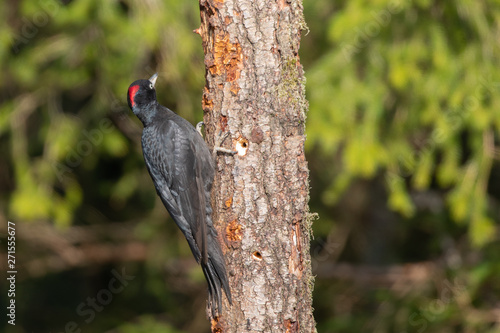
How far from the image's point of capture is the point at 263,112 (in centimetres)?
301

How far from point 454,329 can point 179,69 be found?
421 cm

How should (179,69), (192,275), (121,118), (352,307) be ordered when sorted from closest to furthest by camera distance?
(179,69)
(121,118)
(192,275)
(352,307)

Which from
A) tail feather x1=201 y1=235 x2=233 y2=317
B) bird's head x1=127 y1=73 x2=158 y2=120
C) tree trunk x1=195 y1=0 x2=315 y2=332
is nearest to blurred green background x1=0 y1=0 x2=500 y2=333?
bird's head x1=127 y1=73 x2=158 y2=120

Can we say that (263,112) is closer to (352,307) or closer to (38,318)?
(352,307)

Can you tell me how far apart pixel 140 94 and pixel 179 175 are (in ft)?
2.75

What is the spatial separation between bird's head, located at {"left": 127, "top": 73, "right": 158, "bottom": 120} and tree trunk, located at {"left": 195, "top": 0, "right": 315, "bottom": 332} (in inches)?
51.3

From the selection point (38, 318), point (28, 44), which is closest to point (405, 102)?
point (28, 44)
